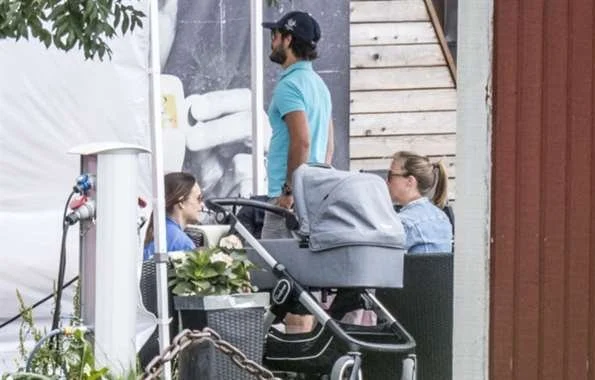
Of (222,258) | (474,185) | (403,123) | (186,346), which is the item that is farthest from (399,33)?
(186,346)

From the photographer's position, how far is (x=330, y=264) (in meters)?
6.93

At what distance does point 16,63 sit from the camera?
959cm

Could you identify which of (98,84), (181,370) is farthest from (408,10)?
(181,370)

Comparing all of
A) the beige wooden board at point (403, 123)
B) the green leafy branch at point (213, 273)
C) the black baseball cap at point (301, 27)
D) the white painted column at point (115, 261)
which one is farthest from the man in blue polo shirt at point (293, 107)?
the beige wooden board at point (403, 123)

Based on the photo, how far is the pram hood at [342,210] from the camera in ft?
22.8

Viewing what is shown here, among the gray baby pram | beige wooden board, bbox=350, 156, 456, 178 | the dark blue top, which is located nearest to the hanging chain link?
the gray baby pram

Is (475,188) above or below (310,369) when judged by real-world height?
above

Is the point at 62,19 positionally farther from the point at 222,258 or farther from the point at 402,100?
the point at 402,100

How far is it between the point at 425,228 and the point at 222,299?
1859 mm

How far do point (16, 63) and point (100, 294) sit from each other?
4.19 meters

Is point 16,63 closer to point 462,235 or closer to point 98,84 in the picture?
point 98,84

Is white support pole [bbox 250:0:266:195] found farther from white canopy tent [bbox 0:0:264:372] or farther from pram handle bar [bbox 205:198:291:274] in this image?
pram handle bar [bbox 205:198:291:274]

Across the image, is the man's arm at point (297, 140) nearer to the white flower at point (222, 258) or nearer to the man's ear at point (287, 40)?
the man's ear at point (287, 40)

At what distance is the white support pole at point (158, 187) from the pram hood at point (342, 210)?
600 millimetres
